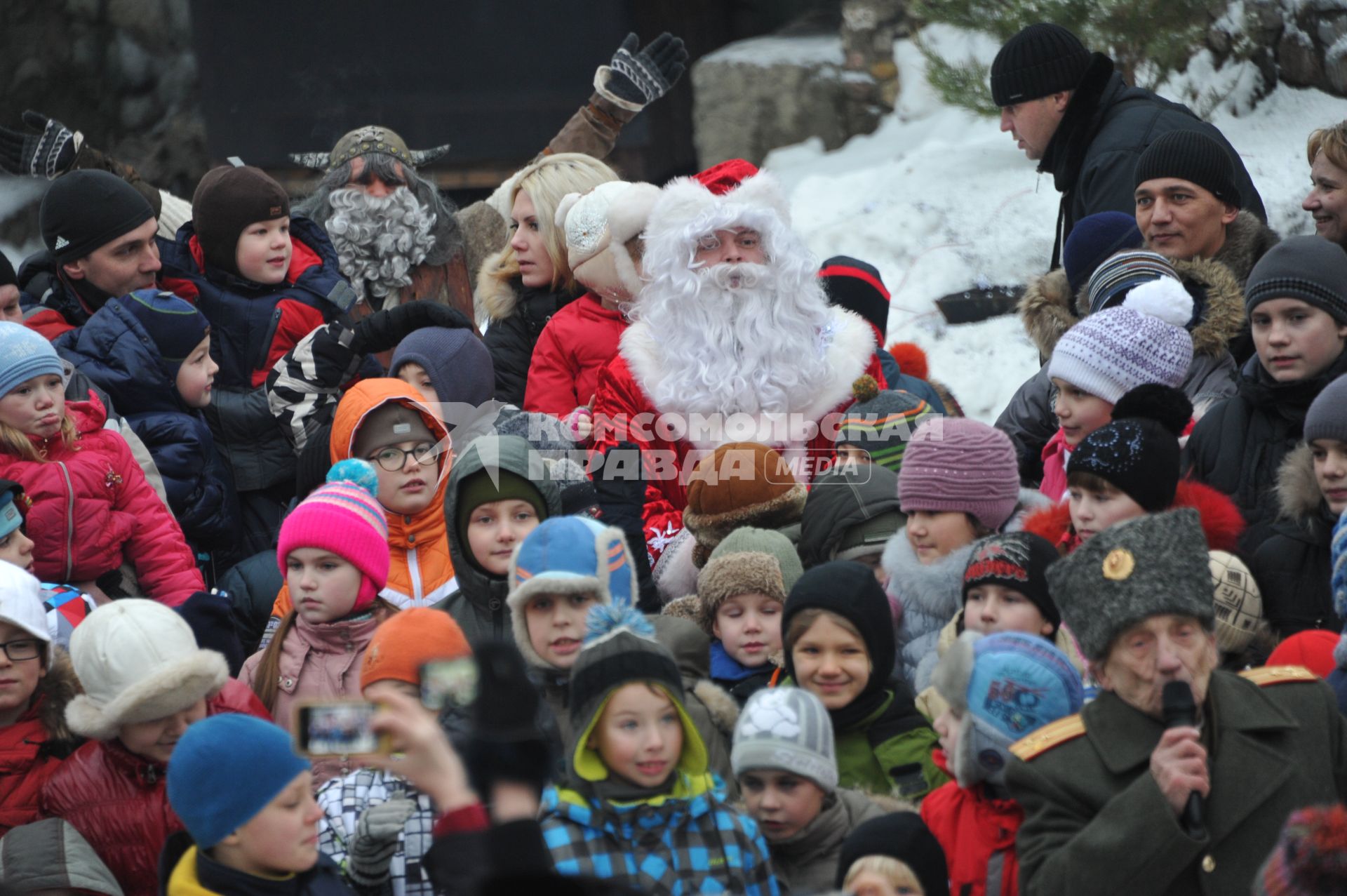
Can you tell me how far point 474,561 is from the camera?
4410 mm

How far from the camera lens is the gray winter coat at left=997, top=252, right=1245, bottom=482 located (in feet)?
15.9

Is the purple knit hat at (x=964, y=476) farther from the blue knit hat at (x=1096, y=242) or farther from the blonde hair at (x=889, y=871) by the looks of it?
the blonde hair at (x=889, y=871)

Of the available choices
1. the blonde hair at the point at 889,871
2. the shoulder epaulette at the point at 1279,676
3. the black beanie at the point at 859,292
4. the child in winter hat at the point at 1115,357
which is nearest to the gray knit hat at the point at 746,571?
the child in winter hat at the point at 1115,357

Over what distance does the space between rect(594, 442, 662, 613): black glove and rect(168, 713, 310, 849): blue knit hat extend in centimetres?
179

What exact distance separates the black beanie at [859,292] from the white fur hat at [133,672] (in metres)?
3.48

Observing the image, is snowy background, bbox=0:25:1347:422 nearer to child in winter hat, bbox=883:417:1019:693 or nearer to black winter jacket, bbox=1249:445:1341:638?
child in winter hat, bbox=883:417:1019:693

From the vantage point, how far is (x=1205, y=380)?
4.84 metres

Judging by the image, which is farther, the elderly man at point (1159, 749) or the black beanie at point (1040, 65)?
the black beanie at point (1040, 65)

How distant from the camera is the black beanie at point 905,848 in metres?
3.05

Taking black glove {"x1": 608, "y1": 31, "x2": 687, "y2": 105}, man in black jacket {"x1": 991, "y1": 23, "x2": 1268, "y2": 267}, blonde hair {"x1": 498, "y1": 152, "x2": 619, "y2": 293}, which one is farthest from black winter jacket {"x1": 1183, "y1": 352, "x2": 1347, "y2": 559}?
black glove {"x1": 608, "y1": 31, "x2": 687, "y2": 105}

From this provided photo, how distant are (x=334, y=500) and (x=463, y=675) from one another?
2.78m

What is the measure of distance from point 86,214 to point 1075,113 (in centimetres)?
369

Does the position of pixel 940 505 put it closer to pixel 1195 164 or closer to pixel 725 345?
pixel 725 345

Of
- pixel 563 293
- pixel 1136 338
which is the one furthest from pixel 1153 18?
pixel 1136 338
